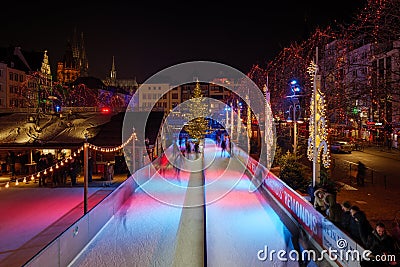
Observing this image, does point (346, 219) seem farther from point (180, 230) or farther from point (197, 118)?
point (197, 118)

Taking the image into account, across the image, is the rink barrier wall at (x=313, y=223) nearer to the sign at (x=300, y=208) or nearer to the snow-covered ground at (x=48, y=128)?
the sign at (x=300, y=208)

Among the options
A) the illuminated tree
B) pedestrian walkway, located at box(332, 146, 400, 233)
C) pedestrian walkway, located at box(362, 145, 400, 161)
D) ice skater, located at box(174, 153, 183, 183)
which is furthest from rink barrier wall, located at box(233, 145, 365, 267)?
the illuminated tree

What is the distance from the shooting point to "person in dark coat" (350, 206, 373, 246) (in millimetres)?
5461

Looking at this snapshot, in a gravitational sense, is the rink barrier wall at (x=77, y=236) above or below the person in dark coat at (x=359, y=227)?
below

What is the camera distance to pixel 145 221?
9.66 metres

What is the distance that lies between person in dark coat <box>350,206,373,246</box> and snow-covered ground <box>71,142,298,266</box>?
1237mm

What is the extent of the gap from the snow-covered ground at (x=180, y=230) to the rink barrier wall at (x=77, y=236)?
167mm

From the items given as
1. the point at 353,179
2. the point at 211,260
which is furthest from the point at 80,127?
the point at 211,260

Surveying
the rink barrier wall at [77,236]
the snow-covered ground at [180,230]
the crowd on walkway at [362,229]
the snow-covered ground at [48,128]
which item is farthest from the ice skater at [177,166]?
the crowd on walkway at [362,229]

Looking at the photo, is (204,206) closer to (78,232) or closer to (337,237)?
(78,232)

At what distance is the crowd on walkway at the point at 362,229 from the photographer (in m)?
4.81

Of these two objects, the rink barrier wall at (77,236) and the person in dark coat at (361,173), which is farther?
the person in dark coat at (361,173)

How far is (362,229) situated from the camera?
5.50 metres

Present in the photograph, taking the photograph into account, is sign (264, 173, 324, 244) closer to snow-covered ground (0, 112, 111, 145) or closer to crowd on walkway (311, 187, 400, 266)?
crowd on walkway (311, 187, 400, 266)
